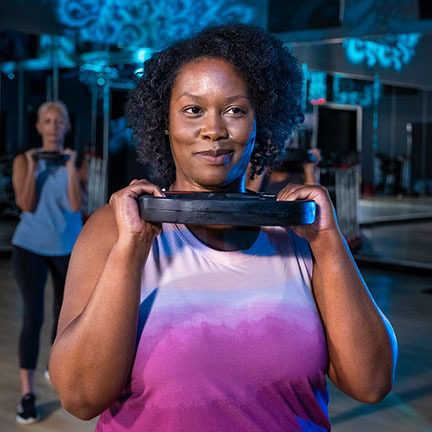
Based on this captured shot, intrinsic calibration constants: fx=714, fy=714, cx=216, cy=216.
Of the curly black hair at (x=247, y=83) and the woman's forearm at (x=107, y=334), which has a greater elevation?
the curly black hair at (x=247, y=83)

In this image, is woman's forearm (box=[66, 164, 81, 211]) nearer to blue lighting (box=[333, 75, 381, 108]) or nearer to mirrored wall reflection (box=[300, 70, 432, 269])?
mirrored wall reflection (box=[300, 70, 432, 269])

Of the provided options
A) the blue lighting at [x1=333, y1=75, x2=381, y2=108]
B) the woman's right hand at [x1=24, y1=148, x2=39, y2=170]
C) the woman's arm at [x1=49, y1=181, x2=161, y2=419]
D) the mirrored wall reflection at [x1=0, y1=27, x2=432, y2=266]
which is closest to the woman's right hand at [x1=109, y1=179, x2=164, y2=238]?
the woman's arm at [x1=49, y1=181, x2=161, y2=419]

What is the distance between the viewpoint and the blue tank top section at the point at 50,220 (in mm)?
3490

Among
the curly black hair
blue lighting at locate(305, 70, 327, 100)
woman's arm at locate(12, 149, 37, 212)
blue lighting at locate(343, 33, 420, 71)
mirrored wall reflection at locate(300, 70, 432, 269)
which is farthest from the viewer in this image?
blue lighting at locate(305, 70, 327, 100)

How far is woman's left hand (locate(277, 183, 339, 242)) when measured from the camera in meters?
1.10

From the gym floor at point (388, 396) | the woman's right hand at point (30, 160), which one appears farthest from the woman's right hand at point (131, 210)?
the woman's right hand at point (30, 160)

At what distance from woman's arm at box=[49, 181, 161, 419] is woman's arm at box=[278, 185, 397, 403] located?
238mm

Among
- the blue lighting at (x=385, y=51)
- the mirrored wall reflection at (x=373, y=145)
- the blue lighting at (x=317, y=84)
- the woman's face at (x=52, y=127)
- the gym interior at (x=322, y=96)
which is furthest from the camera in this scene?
the blue lighting at (x=317, y=84)

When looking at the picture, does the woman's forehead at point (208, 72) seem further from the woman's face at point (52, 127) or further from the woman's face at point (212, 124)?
the woman's face at point (52, 127)

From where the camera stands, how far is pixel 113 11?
26.8 ft

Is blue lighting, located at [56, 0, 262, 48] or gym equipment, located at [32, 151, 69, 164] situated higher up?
blue lighting, located at [56, 0, 262, 48]

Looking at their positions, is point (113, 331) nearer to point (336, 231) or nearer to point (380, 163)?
point (336, 231)

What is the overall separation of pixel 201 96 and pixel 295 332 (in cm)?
41


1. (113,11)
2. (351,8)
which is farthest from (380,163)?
(113,11)
